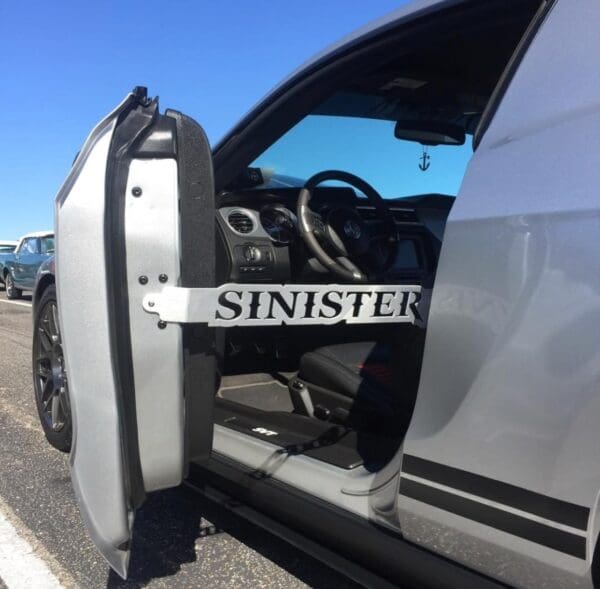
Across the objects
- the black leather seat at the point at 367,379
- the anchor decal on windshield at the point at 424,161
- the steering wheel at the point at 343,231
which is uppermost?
the anchor decal on windshield at the point at 424,161

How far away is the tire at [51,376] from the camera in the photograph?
3027mm

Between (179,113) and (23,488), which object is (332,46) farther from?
(23,488)

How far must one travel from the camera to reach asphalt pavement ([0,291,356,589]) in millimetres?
2180

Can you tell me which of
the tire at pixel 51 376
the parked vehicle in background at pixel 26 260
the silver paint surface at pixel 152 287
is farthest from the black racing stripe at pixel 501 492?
the parked vehicle in background at pixel 26 260

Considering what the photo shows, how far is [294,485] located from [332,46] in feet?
4.60

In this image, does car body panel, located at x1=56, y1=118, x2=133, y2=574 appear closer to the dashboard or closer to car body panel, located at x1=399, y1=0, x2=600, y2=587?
car body panel, located at x1=399, y1=0, x2=600, y2=587

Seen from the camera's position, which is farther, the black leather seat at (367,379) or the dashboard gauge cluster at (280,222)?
the dashboard gauge cluster at (280,222)

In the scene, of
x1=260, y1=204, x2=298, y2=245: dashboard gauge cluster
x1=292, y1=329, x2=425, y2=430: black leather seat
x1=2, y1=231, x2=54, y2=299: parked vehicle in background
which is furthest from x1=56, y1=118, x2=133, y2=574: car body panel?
x1=2, y1=231, x2=54, y2=299: parked vehicle in background

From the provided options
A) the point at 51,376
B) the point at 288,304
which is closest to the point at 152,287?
the point at 288,304

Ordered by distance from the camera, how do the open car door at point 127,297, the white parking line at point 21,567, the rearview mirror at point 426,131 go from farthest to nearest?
the rearview mirror at point 426,131 → the white parking line at point 21,567 → the open car door at point 127,297

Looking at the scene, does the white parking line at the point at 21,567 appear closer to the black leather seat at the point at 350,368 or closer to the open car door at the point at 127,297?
the open car door at the point at 127,297

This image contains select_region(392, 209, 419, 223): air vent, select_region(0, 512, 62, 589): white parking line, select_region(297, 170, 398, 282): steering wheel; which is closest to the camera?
select_region(0, 512, 62, 589): white parking line

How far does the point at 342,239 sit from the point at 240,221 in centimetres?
52

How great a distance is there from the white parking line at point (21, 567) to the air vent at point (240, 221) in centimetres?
161
